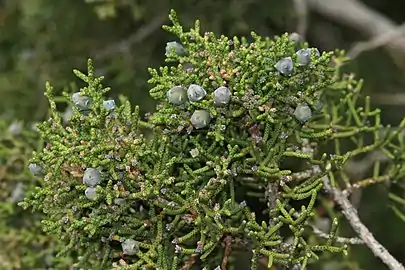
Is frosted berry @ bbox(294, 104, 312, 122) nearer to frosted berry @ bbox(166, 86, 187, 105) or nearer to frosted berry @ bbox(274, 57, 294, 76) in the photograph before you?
frosted berry @ bbox(274, 57, 294, 76)

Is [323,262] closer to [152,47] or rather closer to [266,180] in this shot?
[266,180]

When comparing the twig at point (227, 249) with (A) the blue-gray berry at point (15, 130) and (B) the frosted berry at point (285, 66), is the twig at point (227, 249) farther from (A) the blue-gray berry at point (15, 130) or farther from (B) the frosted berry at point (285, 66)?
(A) the blue-gray berry at point (15, 130)

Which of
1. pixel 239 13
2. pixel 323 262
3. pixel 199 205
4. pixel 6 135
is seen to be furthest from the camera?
pixel 239 13

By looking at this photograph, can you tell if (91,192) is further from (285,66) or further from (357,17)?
(357,17)

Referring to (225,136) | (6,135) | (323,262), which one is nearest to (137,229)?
(225,136)

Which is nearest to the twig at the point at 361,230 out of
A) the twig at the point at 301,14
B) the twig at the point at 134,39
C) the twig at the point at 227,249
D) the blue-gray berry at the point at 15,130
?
the twig at the point at 227,249

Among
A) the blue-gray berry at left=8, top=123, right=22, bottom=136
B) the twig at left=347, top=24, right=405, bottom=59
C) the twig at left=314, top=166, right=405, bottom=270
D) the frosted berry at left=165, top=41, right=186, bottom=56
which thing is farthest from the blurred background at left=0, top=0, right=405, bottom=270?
the frosted berry at left=165, top=41, right=186, bottom=56
